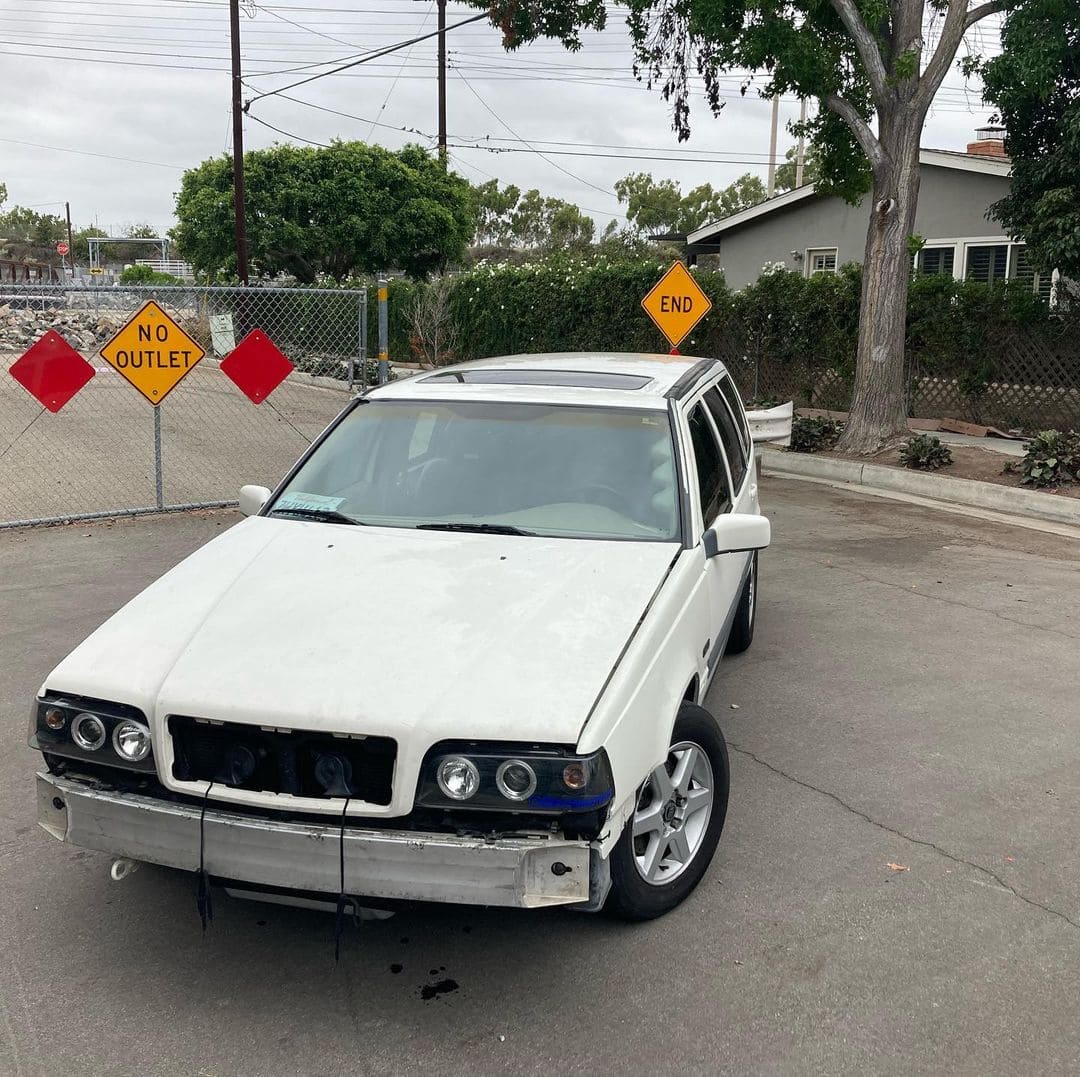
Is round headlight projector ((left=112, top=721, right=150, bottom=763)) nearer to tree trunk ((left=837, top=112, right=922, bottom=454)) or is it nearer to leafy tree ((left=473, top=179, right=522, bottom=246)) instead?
tree trunk ((left=837, top=112, right=922, bottom=454))

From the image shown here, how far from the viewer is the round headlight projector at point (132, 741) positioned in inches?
127

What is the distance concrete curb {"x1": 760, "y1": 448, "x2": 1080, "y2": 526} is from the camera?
11016 millimetres

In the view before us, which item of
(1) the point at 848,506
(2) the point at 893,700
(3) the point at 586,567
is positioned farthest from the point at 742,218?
(3) the point at 586,567

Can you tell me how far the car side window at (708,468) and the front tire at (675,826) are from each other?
106 cm

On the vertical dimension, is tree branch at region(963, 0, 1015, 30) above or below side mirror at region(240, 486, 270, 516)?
above

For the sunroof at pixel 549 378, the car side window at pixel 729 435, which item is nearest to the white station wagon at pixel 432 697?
the sunroof at pixel 549 378

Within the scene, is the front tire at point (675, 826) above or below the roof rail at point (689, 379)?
below

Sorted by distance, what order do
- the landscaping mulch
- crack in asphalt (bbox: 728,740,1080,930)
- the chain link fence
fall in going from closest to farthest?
crack in asphalt (bbox: 728,740,1080,930) < the chain link fence < the landscaping mulch

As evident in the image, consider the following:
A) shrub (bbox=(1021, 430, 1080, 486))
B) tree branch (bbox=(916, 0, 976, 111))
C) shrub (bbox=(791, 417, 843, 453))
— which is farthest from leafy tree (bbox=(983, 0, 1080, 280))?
shrub (bbox=(1021, 430, 1080, 486))

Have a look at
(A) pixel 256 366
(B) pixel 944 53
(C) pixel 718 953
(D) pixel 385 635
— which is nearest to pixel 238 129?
(B) pixel 944 53

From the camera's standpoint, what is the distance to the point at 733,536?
4.27m

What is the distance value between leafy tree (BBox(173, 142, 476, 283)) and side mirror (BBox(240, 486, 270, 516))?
103 ft

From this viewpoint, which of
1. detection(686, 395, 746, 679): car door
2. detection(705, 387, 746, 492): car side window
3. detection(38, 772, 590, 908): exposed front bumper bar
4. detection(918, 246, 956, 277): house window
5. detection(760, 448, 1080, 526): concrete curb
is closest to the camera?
detection(38, 772, 590, 908): exposed front bumper bar

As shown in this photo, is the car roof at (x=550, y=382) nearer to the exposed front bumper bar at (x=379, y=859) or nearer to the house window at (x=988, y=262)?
the exposed front bumper bar at (x=379, y=859)
